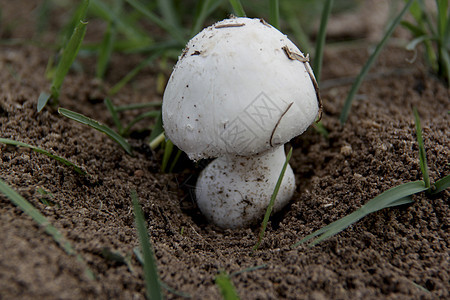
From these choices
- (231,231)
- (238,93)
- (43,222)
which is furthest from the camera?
(231,231)

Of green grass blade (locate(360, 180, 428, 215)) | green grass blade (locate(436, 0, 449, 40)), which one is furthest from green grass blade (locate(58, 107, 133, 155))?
green grass blade (locate(436, 0, 449, 40))

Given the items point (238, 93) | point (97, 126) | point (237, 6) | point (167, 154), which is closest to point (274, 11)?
point (237, 6)

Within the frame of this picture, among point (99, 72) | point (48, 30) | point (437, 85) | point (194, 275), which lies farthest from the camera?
point (48, 30)

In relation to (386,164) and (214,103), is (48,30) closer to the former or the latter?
(214,103)

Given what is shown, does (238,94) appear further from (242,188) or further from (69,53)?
(69,53)

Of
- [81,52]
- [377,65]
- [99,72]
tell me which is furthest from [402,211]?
[81,52]
